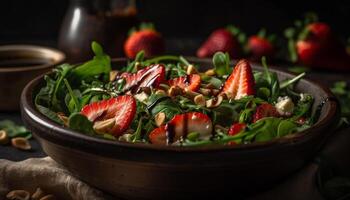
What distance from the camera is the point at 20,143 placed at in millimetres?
1421

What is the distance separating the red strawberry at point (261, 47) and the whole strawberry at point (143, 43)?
1.10 ft

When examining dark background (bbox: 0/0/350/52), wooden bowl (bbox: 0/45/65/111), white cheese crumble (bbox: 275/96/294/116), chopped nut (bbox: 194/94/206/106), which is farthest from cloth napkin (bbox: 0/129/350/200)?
dark background (bbox: 0/0/350/52)

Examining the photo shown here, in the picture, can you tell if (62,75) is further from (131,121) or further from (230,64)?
(230,64)

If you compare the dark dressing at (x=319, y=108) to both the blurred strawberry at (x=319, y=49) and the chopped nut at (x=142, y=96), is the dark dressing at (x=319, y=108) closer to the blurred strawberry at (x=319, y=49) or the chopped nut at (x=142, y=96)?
the chopped nut at (x=142, y=96)

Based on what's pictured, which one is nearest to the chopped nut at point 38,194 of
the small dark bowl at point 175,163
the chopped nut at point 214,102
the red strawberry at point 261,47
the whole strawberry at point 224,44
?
the small dark bowl at point 175,163

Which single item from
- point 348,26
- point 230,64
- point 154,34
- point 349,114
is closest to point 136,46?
point 154,34

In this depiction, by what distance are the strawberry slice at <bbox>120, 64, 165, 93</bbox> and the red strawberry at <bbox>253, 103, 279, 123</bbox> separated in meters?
0.23

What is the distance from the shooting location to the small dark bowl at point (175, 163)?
93cm

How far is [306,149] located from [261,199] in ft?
0.45

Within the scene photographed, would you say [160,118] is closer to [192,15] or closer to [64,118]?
[64,118]

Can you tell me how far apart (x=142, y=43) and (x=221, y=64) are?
2.35ft

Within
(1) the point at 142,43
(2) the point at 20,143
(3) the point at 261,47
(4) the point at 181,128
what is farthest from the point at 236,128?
(3) the point at 261,47

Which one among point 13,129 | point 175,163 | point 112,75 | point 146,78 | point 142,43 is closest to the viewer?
point 175,163

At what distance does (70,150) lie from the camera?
992mm
